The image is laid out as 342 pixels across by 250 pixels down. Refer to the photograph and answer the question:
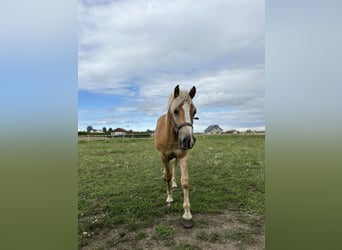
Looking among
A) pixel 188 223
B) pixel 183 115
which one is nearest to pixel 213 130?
pixel 183 115

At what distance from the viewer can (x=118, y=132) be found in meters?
2.07

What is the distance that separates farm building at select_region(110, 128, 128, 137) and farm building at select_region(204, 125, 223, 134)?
28.6 inches

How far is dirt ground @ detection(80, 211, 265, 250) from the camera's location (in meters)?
1.59

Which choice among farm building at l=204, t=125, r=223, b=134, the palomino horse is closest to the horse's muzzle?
the palomino horse

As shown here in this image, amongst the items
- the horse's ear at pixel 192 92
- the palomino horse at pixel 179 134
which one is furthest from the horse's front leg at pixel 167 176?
the horse's ear at pixel 192 92

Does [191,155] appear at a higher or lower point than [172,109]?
lower

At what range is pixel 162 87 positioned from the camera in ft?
6.67

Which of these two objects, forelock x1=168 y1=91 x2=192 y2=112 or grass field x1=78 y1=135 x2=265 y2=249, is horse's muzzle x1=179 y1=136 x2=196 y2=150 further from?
grass field x1=78 y1=135 x2=265 y2=249

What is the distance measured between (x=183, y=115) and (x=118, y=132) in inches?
→ 27.6

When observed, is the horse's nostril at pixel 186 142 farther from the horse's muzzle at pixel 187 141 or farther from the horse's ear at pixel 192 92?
the horse's ear at pixel 192 92

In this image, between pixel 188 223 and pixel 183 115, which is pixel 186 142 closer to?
pixel 183 115
